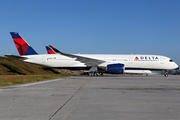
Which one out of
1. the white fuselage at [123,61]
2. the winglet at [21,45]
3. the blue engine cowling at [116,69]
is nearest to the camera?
the blue engine cowling at [116,69]

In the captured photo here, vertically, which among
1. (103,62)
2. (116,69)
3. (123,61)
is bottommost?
(116,69)

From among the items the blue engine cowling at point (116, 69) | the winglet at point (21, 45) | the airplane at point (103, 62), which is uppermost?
the winglet at point (21, 45)

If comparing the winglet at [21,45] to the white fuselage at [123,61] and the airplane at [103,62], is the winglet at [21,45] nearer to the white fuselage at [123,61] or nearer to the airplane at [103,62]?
the airplane at [103,62]

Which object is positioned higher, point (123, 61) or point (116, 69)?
point (123, 61)

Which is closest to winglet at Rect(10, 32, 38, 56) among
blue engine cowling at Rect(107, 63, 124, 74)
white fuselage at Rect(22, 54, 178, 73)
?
white fuselage at Rect(22, 54, 178, 73)

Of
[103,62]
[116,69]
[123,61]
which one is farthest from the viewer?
[123,61]

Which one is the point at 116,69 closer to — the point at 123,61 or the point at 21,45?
the point at 123,61

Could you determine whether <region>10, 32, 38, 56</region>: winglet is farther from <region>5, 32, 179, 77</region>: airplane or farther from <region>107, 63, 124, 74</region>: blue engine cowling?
<region>107, 63, 124, 74</region>: blue engine cowling

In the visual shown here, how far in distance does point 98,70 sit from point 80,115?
24428 millimetres

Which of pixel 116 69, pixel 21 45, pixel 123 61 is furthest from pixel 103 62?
pixel 21 45

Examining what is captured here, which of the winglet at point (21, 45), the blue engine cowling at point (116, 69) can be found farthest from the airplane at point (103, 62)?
the blue engine cowling at point (116, 69)

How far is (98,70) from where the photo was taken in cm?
2845

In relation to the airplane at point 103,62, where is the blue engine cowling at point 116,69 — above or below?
below

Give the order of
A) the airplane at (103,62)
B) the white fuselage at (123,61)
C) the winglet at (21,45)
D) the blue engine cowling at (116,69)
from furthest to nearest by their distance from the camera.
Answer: the winglet at (21,45) → the white fuselage at (123,61) → the airplane at (103,62) → the blue engine cowling at (116,69)
